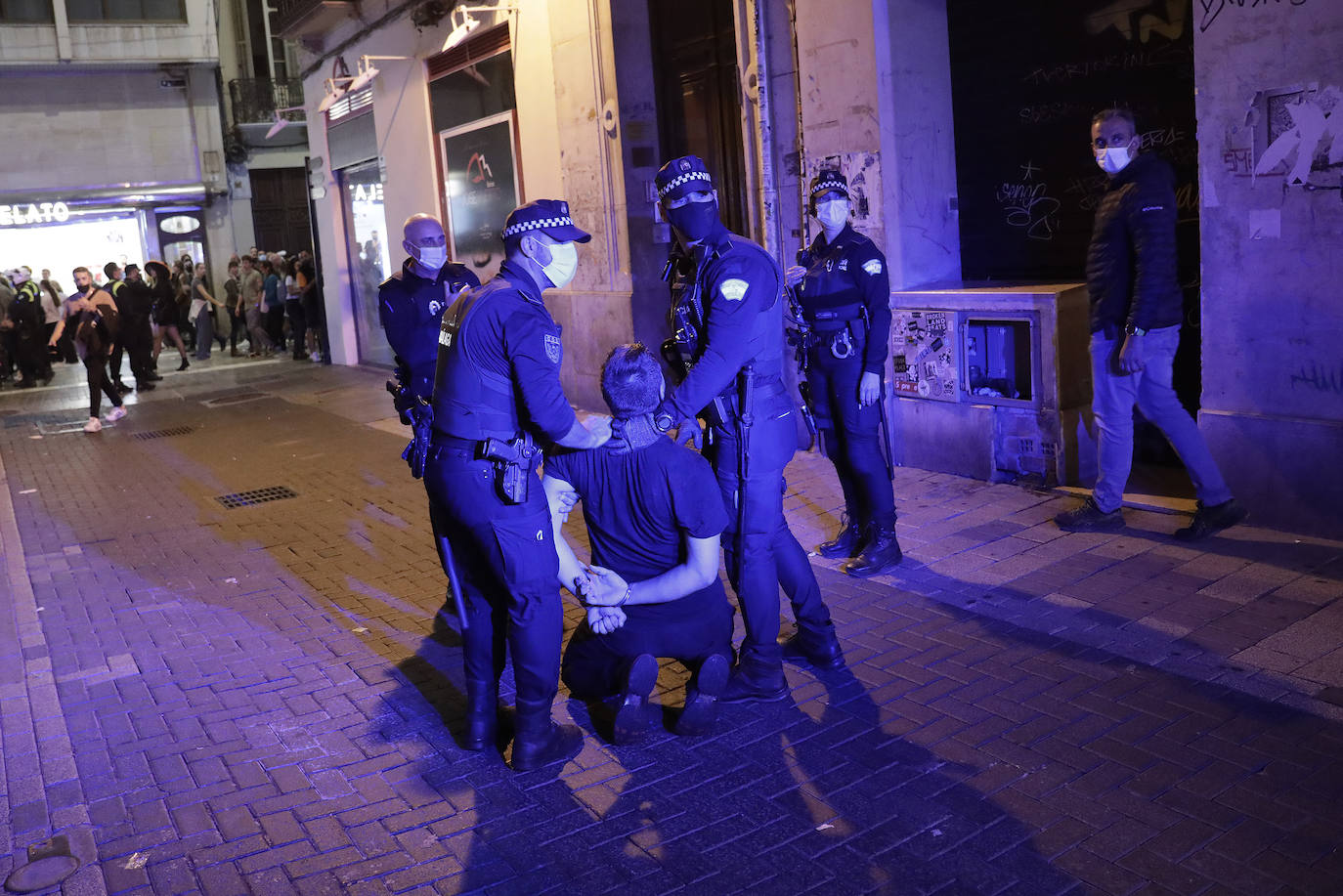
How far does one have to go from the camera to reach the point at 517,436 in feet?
13.6

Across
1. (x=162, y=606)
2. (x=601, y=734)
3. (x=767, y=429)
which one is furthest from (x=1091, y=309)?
(x=162, y=606)

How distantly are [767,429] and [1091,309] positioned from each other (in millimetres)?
2798

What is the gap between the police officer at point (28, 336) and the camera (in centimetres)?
2084

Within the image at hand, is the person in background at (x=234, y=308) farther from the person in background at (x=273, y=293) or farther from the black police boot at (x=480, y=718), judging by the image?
the black police boot at (x=480, y=718)

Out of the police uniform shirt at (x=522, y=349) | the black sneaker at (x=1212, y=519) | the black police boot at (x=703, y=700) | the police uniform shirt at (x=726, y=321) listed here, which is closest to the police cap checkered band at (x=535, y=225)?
the police uniform shirt at (x=522, y=349)

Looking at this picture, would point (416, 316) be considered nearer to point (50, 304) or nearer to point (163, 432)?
point (163, 432)

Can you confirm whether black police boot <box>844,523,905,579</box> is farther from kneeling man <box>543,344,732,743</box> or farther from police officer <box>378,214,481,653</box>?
police officer <box>378,214,481,653</box>

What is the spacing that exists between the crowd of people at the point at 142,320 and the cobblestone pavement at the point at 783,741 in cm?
784

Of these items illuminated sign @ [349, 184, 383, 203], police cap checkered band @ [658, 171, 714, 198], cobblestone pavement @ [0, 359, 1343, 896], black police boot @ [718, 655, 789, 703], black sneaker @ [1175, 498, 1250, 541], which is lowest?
cobblestone pavement @ [0, 359, 1343, 896]

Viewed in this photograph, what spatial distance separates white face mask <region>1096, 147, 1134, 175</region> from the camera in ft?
20.6

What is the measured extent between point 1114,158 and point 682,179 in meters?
2.93

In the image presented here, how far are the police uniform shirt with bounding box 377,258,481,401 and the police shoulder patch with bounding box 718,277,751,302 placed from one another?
2.23 metres

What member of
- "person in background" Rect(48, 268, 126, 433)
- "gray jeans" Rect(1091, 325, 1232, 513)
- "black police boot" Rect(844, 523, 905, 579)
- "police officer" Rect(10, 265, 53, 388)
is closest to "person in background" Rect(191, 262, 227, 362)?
"police officer" Rect(10, 265, 53, 388)

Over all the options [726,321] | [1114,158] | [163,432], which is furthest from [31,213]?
[726,321]
